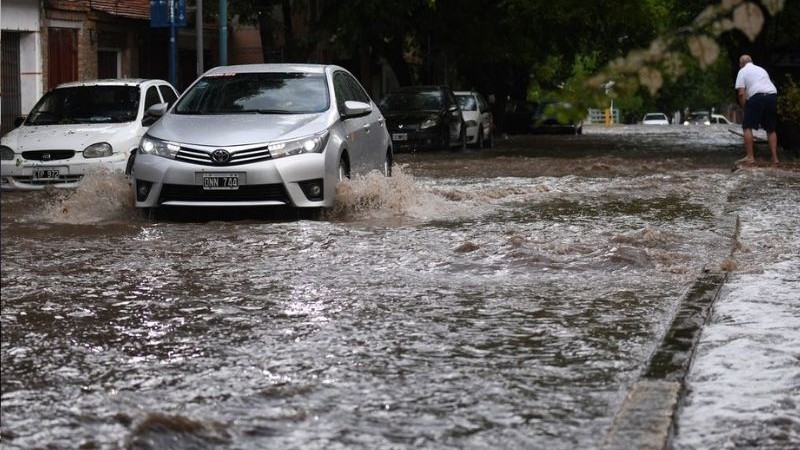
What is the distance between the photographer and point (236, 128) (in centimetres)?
1383

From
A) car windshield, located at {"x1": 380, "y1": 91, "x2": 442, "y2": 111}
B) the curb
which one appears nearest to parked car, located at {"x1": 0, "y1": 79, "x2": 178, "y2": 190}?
the curb

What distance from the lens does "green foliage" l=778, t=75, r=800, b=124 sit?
86.9 feet

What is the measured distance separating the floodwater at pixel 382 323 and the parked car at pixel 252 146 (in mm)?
302

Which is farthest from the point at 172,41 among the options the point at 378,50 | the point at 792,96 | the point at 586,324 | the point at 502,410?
the point at 502,410

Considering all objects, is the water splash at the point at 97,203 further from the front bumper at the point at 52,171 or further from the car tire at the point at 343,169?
the car tire at the point at 343,169

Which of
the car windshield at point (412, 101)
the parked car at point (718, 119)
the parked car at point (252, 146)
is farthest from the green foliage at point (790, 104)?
the parked car at point (718, 119)

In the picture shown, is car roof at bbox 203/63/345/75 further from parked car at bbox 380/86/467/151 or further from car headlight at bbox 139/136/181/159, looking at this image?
parked car at bbox 380/86/467/151

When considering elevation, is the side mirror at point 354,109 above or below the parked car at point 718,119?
above

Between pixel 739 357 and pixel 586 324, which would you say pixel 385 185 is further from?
pixel 739 357

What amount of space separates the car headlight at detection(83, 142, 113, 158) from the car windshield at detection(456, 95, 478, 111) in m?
19.7

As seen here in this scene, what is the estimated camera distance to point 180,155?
13586 mm

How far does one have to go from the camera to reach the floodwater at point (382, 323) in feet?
18.3

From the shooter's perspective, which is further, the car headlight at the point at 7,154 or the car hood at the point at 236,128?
the car headlight at the point at 7,154

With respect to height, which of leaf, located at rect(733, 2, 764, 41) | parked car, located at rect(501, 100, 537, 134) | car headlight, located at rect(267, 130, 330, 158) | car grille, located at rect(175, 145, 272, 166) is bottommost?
parked car, located at rect(501, 100, 537, 134)
